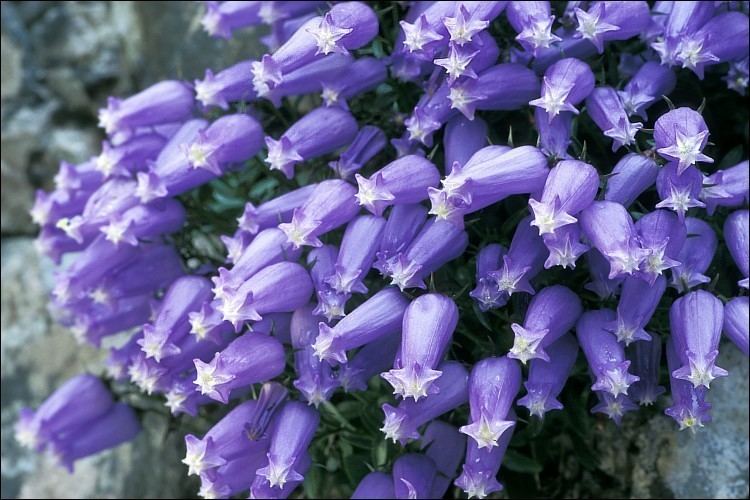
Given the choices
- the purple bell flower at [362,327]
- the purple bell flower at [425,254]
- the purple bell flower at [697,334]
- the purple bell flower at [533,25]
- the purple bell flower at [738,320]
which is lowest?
the purple bell flower at [738,320]

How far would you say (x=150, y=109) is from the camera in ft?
8.00

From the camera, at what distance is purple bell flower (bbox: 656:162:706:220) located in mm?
1824

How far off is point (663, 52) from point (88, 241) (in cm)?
145

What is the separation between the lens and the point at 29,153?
10.0ft

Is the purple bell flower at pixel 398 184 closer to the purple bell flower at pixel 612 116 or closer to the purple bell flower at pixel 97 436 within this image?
the purple bell flower at pixel 612 116

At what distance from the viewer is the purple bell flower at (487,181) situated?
1.85 meters

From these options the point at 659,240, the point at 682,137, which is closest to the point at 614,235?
the point at 659,240

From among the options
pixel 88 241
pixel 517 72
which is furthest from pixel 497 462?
pixel 88 241

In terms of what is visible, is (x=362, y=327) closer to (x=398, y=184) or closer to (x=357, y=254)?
(x=357, y=254)

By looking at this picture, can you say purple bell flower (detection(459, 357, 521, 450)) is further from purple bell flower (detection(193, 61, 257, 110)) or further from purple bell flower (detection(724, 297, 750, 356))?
purple bell flower (detection(193, 61, 257, 110))

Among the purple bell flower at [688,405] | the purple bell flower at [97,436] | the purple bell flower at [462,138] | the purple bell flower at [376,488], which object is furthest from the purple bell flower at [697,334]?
the purple bell flower at [97,436]

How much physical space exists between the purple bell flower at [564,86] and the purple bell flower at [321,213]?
1.41ft

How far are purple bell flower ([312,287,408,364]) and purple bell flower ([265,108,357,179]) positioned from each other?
410mm

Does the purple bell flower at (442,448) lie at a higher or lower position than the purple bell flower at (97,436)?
higher
